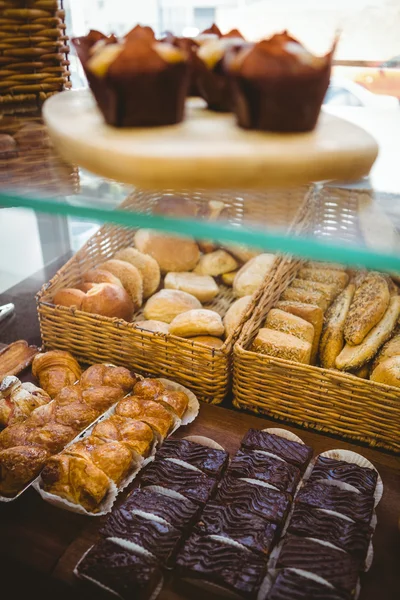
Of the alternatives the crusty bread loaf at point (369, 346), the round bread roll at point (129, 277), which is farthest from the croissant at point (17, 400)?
the crusty bread loaf at point (369, 346)

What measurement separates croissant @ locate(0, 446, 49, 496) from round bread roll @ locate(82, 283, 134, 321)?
57 centimetres

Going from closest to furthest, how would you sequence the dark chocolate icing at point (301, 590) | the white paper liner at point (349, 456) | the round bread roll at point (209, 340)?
the dark chocolate icing at point (301, 590) < the white paper liner at point (349, 456) < the round bread roll at point (209, 340)

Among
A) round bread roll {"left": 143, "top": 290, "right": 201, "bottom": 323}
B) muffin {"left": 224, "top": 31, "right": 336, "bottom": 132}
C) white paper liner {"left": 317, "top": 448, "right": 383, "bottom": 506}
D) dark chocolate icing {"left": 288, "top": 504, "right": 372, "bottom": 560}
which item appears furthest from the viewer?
round bread roll {"left": 143, "top": 290, "right": 201, "bottom": 323}

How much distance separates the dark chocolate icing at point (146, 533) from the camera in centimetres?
114

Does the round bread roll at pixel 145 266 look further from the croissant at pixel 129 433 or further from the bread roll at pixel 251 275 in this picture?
the croissant at pixel 129 433

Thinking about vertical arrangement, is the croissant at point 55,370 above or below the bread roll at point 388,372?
below

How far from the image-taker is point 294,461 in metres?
1.35

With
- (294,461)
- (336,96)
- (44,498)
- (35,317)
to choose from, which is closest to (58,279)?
(35,317)

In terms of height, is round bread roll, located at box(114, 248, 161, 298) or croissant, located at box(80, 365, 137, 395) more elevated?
round bread roll, located at box(114, 248, 161, 298)

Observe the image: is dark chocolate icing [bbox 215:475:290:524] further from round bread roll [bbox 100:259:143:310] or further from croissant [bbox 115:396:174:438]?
round bread roll [bbox 100:259:143:310]

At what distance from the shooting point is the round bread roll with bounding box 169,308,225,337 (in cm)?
170

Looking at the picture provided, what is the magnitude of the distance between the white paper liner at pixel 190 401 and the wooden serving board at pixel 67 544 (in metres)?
0.30

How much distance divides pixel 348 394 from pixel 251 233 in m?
0.83

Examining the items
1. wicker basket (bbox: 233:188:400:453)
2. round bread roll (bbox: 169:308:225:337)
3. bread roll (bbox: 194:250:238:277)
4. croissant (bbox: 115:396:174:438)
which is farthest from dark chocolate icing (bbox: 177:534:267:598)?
bread roll (bbox: 194:250:238:277)
